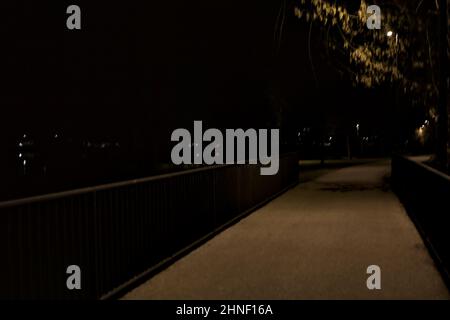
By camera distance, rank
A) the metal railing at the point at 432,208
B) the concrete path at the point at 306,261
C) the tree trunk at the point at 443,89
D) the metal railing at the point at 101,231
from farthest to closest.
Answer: the tree trunk at the point at 443,89
the metal railing at the point at 432,208
the concrete path at the point at 306,261
the metal railing at the point at 101,231

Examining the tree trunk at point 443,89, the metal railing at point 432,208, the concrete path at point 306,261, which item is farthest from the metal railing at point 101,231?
the tree trunk at point 443,89

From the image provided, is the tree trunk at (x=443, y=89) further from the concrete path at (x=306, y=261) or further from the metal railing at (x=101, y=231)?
the metal railing at (x=101, y=231)

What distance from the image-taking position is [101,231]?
720cm

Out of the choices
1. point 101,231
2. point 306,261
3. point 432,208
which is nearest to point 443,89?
point 432,208

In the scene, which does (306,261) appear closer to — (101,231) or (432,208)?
(432,208)

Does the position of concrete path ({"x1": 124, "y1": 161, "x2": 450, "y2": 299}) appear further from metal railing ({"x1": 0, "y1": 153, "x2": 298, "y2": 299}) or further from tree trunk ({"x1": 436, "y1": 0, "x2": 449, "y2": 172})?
tree trunk ({"x1": 436, "y1": 0, "x2": 449, "y2": 172})

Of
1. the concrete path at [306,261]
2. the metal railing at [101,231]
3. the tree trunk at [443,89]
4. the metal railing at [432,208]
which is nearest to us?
the metal railing at [101,231]

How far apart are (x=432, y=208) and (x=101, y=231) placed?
560 centimetres

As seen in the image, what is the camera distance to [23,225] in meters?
5.60

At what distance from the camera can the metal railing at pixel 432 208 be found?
8773 millimetres

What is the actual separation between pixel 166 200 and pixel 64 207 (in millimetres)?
3244

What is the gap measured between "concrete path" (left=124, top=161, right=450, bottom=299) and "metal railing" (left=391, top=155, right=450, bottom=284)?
0.19 meters

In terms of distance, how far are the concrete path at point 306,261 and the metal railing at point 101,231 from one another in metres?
0.36
